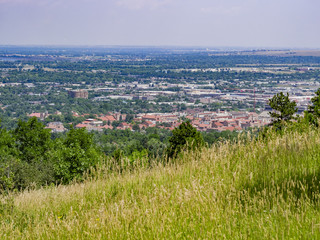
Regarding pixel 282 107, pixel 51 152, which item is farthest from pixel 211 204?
pixel 51 152

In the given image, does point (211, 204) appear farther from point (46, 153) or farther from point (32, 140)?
point (32, 140)

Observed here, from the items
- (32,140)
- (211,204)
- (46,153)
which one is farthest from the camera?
(32,140)

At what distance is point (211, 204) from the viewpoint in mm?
2873

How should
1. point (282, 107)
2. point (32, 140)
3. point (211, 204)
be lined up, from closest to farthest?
point (211, 204) < point (282, 107) < point (32, 140)

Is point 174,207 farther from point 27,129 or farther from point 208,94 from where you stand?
point 208,94

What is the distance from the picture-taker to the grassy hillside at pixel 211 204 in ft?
8.11

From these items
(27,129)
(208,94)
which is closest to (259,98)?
(208,94)

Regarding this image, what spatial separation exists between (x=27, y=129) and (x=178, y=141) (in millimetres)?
13220

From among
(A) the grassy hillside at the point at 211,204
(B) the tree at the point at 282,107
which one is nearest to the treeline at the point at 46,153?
(B) the tree at the point at 282,107

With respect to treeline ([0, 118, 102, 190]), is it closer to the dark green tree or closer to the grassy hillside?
the dark green tree

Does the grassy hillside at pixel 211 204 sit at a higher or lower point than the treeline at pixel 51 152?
higher

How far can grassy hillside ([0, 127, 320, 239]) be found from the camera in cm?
247

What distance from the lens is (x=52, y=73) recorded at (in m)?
180

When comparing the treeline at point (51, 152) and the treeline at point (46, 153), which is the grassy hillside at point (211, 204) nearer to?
the treeline at point (51, 152)
